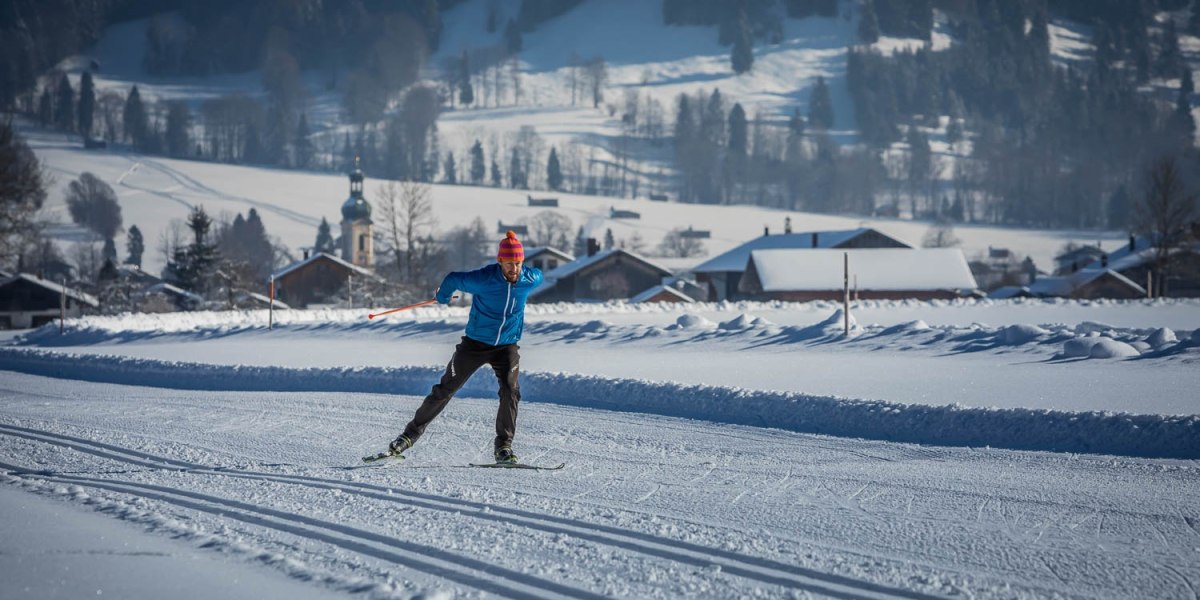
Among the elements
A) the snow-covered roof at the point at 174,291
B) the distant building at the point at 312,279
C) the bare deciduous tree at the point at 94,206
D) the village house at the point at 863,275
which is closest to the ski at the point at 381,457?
the village house at the point at 863,275

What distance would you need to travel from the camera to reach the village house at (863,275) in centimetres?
7112

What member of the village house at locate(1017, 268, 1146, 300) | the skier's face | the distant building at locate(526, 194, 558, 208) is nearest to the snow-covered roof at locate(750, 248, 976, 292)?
the village house at locate(1017, 268, 1146, 300)

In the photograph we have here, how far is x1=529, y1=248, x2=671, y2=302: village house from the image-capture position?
78.6m

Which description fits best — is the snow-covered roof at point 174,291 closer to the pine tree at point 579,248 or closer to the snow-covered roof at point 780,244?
the snow-covered roof at point 780,244

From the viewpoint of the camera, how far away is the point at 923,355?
1989cm

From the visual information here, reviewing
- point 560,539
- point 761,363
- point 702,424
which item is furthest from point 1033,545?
point 761,363

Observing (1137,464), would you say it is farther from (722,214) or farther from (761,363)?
(722,214)

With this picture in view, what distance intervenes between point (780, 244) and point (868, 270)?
55.5 ft

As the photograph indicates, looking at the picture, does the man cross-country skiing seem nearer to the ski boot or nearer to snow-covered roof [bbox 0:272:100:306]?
the ski boot

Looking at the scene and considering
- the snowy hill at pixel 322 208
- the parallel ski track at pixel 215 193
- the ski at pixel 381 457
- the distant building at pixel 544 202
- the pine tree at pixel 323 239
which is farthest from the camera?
the distant building at pixel 544 202

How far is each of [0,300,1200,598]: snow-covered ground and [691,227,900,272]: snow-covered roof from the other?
6369 cm

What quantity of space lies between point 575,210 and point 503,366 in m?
163

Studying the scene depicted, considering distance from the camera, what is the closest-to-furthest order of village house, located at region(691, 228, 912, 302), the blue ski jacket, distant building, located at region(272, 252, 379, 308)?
the blue ski jacket < distant building, located at region(272, 252, 379, 308) < village house, located at region(691, 228, 912, 302)

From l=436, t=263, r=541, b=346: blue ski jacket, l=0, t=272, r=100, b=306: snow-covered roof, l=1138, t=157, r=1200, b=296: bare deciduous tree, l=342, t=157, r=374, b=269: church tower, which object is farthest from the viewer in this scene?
l=342, t=157, r=374, b=269: church tower
